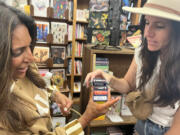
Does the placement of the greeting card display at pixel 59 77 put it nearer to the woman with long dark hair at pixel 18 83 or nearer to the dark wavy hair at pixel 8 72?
the woman with long dark hair at pixel 18 83

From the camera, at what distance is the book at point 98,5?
3.15 meters

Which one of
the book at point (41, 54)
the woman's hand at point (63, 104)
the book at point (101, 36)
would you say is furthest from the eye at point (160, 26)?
the book at point (101, 36)

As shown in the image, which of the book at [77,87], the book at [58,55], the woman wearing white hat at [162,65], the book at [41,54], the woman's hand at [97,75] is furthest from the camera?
the book at [77,87]

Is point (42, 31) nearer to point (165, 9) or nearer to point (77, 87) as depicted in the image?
point (77, 87)

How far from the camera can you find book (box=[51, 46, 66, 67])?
2.37 m

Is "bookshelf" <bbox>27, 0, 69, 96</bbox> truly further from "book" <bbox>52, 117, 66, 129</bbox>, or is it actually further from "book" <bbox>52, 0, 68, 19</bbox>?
"book" <bbox>52, 117, 66, 129</bbox>

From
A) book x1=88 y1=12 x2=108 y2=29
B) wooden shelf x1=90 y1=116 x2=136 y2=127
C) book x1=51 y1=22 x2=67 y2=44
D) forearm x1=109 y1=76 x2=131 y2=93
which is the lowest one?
wooden shelf x1=90 y1=116 x2=136 y2=127

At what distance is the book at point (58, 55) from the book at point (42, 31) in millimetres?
193

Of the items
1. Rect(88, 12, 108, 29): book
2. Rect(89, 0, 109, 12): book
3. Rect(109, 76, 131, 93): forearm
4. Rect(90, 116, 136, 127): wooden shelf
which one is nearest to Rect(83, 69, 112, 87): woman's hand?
Rect(109, 76, 131, 93): forearm

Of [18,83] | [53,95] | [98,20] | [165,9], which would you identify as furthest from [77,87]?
[165,9]

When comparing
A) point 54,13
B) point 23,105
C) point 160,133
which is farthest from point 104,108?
point 54,13

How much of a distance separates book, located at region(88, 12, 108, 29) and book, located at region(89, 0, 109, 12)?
8cm

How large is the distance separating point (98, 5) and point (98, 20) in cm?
30

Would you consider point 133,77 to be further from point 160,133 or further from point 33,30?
point 33,30
